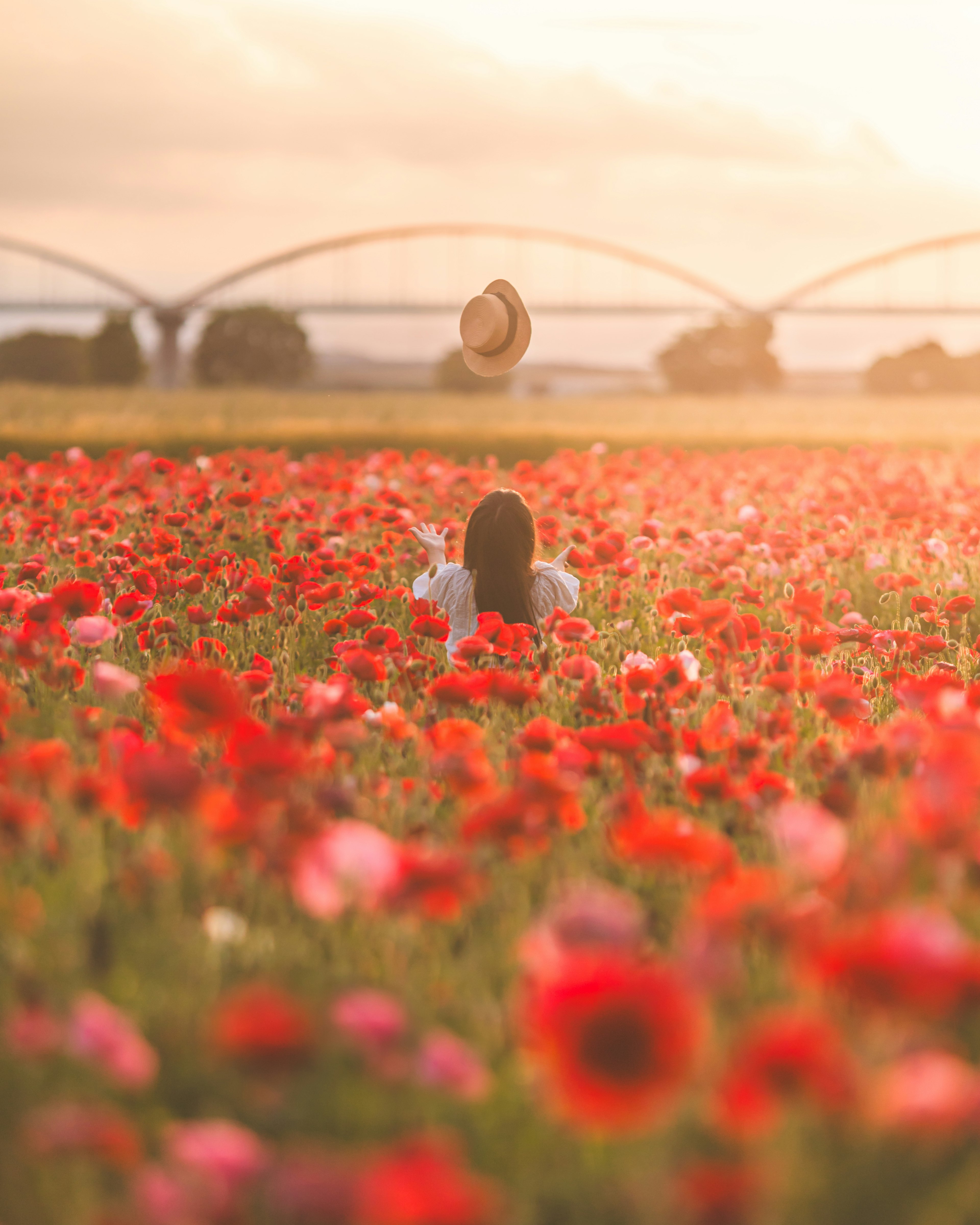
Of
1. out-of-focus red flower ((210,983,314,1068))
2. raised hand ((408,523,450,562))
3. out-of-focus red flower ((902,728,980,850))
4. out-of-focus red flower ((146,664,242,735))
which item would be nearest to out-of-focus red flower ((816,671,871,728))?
out-of-focus red flower ((902,728,980,850))

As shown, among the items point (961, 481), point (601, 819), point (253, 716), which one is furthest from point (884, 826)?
point (961, 481)

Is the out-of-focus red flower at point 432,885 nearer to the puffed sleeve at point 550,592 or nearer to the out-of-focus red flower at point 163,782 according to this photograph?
the out-of-focus red flower at point 163,782

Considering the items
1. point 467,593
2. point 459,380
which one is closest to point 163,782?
point 467,593

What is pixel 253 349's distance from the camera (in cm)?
7219

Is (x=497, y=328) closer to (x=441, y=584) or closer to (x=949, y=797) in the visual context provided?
(x=441, y=584)

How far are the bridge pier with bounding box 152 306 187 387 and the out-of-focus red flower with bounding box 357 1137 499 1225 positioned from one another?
7925 centimetres

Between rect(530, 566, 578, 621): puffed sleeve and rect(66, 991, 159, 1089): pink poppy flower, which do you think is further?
rect(530, 566, 578, 621): puffed sleeve

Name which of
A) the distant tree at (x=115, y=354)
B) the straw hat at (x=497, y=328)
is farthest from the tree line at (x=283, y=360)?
the straw hat at (x=497, y=328)

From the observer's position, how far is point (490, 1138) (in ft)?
4.69

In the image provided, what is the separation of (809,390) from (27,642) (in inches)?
3120

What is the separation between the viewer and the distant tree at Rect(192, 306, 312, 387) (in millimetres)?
72062

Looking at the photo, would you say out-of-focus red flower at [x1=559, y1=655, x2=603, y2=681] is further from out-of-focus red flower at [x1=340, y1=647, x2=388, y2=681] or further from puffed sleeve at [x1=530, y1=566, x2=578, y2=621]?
puffed sleeve at [x1=530, y1=566, x2=578, y2=621]

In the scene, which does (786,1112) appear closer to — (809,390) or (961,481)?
(961,481)

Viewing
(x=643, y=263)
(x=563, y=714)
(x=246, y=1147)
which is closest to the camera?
(x=246, y=1147)
